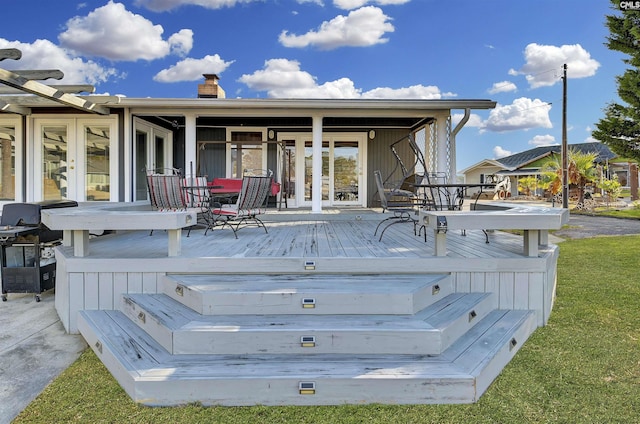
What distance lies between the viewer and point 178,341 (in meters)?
2.51

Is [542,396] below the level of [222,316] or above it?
below

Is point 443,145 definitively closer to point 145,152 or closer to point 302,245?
point 302,245

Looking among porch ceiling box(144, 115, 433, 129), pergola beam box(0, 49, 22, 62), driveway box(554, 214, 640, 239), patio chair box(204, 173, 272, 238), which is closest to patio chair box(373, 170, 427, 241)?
patio chair box(204, 173, 272, 238)

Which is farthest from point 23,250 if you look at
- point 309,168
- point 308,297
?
point 309,168

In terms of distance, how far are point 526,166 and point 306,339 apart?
105 ft

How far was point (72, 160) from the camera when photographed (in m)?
7.71

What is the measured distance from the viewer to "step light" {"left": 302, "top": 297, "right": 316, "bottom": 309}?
2.79m

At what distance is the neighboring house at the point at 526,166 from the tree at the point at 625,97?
13832mm

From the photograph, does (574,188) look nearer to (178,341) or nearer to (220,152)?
(220,152)

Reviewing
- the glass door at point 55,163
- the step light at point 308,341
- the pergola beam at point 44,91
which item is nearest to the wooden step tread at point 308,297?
the step light at point 308,341

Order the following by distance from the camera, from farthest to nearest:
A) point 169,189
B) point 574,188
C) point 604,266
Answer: point 574,188
point 604,266
point 169,189

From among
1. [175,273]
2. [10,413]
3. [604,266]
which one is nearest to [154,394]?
[10,413]

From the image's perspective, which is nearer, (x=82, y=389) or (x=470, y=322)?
(x=82, y=389)

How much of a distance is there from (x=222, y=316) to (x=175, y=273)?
75cm
